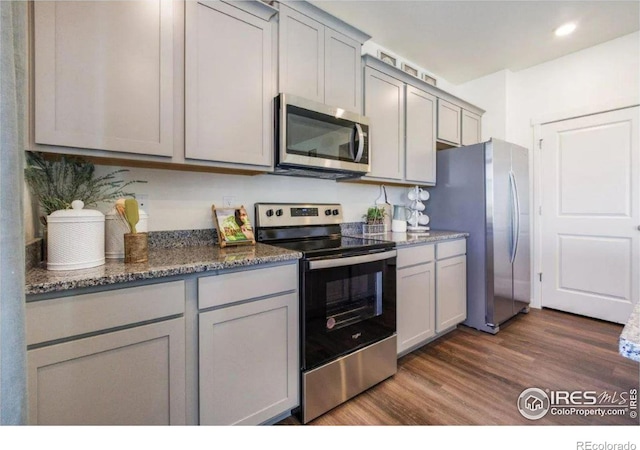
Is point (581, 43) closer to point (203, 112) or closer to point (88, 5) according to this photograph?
point (203, 112)

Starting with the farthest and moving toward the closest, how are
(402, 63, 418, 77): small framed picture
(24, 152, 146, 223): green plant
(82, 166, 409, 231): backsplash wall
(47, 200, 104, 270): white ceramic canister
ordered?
(402, 63, 418, 77): small framed picture → (82, 166, 409, 231): backsplash wall → (24, 152, 146, 223): green plant → (47, 200, 104, 270): white ceramic canister

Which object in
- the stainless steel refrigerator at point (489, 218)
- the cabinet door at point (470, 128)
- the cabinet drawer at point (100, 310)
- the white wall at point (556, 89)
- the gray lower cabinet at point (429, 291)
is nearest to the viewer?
the cabinet drawer at point (100, 310)

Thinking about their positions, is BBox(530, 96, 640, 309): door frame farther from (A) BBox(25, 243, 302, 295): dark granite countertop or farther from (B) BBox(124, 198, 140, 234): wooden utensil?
(B) BBox(124, 198, 140, 234): wooden utensil

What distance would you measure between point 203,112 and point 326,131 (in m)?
0.77

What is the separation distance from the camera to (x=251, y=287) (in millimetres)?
1312

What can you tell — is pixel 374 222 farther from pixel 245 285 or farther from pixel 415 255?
pixel 245 285

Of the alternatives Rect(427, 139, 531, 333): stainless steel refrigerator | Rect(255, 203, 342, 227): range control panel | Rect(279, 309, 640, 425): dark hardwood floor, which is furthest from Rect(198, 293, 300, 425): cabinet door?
Rect(427, 139, 531, 333): stainless steel refrigerator

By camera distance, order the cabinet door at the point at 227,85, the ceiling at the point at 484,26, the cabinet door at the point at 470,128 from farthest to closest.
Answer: the cabinet door at the point at 470,128 → the ceiling at the point at 484,26 → the cabinet door at the point at 227,85

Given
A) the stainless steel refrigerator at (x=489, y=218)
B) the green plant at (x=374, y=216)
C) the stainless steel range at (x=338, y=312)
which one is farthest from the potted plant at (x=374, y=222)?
the stainless steel refrigerator at (x=489, y=218)

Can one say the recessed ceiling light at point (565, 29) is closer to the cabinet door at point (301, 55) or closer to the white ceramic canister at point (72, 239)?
the cabinet door at point (301, 55)

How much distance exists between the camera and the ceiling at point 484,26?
2201 millimetres

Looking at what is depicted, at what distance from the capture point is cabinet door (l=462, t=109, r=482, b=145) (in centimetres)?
311

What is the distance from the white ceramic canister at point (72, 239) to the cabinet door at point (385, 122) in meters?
1.79

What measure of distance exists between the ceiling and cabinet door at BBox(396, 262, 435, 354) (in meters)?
2.00
